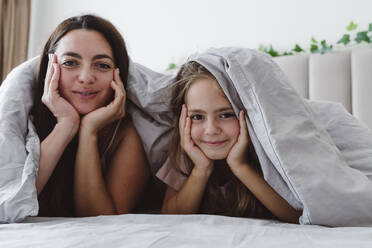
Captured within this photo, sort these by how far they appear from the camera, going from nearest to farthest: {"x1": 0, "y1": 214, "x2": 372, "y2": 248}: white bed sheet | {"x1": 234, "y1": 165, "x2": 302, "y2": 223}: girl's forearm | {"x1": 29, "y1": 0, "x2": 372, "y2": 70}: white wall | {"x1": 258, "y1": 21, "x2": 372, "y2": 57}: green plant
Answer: {"x1": 0, "y1": 214, "x2": 372, "y2": 248}: white bed sheet
{"x1": 234, "y1": 165, "x2": 302, "y2": 223}: girl's forearm
{"x1": 258, "y1": 21, "x2": 372, "y2": 57}: green plant
{"x1": 29, "y1": 0, "x2": 372, "y2": 70}: white wall

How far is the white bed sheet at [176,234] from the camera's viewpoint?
56 cm

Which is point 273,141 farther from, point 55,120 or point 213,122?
point 55,120

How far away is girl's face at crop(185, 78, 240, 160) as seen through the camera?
98cm

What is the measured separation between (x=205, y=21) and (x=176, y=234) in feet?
6.36

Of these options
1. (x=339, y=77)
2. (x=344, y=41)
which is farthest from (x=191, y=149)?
(x=344, y=41)

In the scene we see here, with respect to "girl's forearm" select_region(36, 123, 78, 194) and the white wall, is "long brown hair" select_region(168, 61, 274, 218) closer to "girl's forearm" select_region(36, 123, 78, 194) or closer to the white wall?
"girl's forearm" select_region(36, 123, 78, 194)

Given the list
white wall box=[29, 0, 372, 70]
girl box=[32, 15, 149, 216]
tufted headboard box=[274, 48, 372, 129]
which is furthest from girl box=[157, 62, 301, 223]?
white wall box=[29, 0, 372, 70]

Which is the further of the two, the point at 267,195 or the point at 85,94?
the point at 85,94

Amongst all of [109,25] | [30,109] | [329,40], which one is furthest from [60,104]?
[329,40]

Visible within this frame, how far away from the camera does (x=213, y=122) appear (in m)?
0.99

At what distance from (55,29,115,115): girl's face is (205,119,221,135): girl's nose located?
331 millimetres

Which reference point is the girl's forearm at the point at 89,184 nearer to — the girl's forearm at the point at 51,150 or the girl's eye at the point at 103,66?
the girl's forearm at the point at 51,150

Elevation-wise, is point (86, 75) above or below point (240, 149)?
above

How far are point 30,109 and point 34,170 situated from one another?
247 mm
